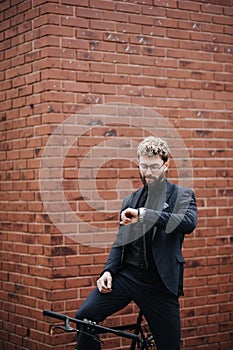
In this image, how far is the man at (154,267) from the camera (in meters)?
5.04

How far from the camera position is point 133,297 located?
5.12 m

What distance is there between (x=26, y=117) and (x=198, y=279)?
2.31 m

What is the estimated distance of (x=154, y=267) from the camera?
511 cm

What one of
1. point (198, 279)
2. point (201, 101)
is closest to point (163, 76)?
point (201, 101)

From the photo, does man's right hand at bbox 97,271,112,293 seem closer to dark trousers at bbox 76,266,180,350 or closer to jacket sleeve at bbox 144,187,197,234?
dark trousers at bbox 76,266,180,350

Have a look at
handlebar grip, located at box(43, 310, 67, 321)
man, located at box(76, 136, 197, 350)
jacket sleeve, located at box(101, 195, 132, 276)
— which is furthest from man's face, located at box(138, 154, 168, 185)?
handlebar grip, located at box(43, 310, 67, 321)

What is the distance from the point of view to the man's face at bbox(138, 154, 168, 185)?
5.03m

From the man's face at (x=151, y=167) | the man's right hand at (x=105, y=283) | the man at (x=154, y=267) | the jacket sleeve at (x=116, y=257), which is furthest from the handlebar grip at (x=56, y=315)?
the man's face at (x=151, y=167)

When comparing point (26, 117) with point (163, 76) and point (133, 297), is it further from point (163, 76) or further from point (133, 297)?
point (133, 297)

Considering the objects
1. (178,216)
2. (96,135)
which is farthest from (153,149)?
(96,135)

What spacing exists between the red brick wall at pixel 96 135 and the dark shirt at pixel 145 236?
1361 mm

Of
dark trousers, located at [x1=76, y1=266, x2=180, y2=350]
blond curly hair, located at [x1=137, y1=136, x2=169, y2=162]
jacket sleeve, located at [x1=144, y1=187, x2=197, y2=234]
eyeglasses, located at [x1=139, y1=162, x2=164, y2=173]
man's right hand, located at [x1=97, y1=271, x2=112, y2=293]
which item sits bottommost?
dark trousers, located at [x1=76, y1=266, x2=180, y2=350]

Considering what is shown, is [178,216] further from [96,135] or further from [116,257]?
[96,135]

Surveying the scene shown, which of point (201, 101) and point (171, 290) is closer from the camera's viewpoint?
point (171, 290)
